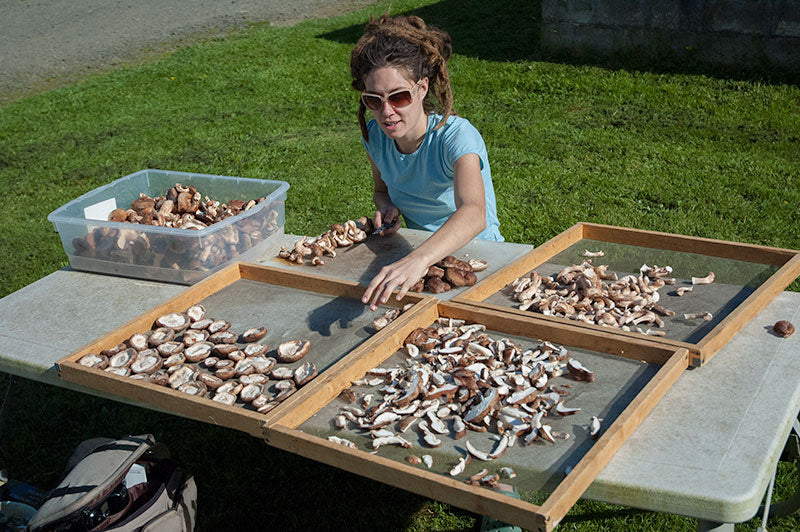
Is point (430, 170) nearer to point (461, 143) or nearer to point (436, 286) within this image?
point (461, 143)

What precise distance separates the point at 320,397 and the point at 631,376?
0.69 m

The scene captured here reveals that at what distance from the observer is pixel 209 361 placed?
6.29ft

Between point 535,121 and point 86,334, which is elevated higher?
point 86,334

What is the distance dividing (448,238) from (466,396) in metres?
0.69

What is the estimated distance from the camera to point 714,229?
14.5ft

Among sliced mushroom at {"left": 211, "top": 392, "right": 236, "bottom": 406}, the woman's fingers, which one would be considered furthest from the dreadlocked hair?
sliced mushroom at {"left": 211, "top": 392, "right": 236, "bottom": 406}

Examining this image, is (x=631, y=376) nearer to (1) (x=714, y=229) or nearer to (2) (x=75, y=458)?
(2) (x=75, y=458)

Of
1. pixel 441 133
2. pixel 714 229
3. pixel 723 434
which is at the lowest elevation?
pixel 714 229

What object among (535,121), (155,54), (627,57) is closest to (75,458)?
(535,121)

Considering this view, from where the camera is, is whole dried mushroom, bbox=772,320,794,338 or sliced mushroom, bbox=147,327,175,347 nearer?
whole dried mushroom, bbox=772,320,794,338

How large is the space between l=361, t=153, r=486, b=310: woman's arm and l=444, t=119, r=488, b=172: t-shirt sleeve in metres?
0.02

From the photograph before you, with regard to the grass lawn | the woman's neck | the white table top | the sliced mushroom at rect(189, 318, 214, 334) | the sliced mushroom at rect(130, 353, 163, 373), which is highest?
the woman's neck

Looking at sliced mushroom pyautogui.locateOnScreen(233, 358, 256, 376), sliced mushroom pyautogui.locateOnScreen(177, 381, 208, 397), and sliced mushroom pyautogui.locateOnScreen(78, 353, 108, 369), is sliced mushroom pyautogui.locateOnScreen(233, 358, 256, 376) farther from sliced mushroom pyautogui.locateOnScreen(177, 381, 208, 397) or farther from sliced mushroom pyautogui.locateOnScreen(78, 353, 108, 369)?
sliced mushroom pyautogui.locateOnScreen(78, 353, 108, 369)

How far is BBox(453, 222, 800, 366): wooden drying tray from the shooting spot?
5.97 ft
